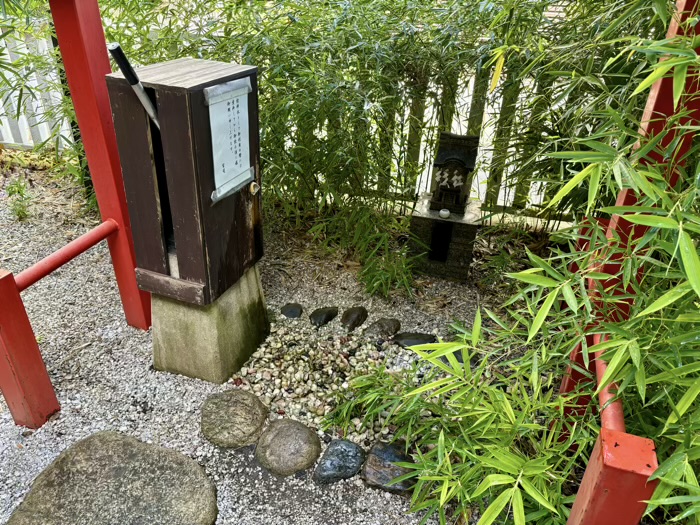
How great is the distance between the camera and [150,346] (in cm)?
267

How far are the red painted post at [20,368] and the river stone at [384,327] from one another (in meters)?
1.55

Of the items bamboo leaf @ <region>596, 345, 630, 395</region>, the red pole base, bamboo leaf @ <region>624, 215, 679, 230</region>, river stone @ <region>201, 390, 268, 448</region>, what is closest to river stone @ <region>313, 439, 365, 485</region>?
river stone @ <region>201, 390, 268, 448</region>

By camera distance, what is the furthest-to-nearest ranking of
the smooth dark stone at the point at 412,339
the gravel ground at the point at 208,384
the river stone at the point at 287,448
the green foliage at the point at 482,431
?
the smooth dark stone at the point at 412,339 < the river stone at the point at 287,448 < the gravel ground at the point at 208,384 < the green foliage at the point at 482,431

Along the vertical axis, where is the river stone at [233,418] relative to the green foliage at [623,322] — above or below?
below

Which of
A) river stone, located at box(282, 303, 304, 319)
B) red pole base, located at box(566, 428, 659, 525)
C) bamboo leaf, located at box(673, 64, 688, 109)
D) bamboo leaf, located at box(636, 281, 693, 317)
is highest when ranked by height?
bamboo leaf, located at box(673, 64, 688, 109)

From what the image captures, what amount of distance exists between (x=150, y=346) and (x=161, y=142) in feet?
3.85

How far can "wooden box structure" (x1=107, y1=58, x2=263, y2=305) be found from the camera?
6.09 ft

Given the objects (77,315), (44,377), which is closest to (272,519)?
(44,377)

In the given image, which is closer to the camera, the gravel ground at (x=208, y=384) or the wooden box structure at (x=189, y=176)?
the wooden box structure at (x=189, y=176)

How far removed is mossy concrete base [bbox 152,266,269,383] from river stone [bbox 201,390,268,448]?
0.14m

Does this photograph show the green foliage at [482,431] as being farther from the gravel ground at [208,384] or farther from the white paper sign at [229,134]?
the white paper sign at [229,134]

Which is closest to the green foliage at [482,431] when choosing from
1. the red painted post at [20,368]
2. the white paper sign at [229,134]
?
the white paper sign at [229,134]

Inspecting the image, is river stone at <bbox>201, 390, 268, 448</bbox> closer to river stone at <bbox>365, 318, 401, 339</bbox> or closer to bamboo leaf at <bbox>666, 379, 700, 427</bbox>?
river stone at <bbox>365, 318, 401, 339</bbox>

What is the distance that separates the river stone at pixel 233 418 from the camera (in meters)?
2.20
